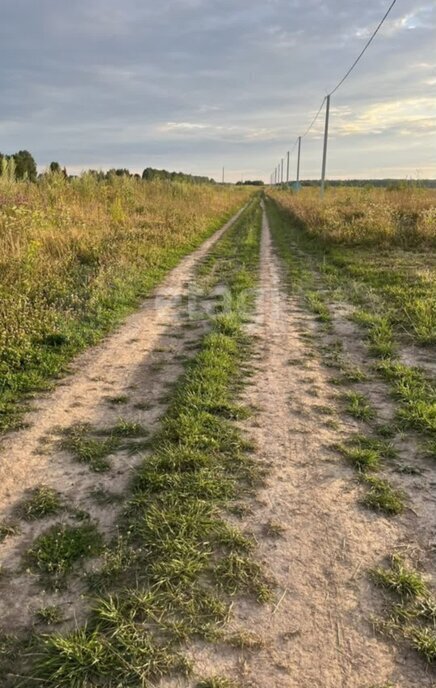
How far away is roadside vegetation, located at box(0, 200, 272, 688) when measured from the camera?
A: 1989mm

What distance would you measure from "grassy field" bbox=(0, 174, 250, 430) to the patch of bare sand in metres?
0.30

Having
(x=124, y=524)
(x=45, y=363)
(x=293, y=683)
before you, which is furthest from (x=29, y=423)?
(x=293, y=683)

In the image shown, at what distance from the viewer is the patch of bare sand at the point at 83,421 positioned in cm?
236

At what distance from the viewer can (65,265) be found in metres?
8.77

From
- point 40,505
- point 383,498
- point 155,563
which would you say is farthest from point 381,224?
point 155,563

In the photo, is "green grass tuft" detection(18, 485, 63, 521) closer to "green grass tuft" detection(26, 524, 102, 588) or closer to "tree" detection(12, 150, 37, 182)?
"green grass tuft" detection(26, 524, 102, 588)

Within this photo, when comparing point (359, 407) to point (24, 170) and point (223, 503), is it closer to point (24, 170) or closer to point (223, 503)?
point (223, 503)

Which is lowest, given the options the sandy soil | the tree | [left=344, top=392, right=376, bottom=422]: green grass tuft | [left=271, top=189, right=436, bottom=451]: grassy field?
the sandy soil

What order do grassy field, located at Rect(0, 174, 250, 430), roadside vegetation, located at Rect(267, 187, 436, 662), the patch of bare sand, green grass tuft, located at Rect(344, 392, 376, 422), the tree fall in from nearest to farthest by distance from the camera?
the patch of bare sand, roadside vegetation, located at Rect(267, 187, 436, 662), green grass tuft, located at Rect(344, 392, 376, 422), grassy field, located at Rect(0, 174, 250, 430), the tree

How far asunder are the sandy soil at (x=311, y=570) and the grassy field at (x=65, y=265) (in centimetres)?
225

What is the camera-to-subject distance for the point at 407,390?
178 inches

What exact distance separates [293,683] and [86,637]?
2.88ft

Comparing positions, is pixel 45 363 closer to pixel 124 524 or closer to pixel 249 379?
pixel 249 379

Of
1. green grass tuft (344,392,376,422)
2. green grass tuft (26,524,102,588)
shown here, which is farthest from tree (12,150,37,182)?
green grass tuft (26,524,102,588)
